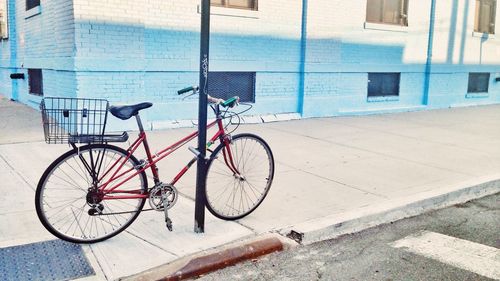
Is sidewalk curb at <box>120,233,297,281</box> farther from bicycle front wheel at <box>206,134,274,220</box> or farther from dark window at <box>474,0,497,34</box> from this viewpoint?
dark window at <box>474,0,497,34</box>

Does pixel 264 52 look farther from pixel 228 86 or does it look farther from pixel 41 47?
pixel 41 47

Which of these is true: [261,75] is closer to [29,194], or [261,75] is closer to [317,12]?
[317,12]

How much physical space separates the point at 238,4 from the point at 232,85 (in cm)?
169

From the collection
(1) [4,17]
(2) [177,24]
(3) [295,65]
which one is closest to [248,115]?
(3) [295,65]

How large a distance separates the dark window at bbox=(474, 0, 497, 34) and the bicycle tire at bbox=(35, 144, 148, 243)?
15.0 metres

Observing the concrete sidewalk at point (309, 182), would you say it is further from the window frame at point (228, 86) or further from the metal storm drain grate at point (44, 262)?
the window frame at point (228, 86)

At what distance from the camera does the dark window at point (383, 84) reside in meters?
13.5

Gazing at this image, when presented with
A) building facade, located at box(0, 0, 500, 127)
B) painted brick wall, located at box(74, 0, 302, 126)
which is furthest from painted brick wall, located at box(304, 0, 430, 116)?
painted brick wall, located at box(74, 0, 302, 126)

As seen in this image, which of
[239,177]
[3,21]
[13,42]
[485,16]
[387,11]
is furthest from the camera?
[485,16]

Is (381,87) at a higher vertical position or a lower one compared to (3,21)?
lower

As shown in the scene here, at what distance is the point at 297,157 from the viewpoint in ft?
24.7

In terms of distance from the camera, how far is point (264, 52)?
36.1 ft

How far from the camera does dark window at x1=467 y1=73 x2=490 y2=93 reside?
656 inches

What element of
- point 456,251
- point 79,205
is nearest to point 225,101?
point 79,205
